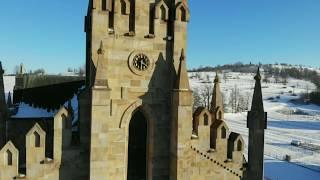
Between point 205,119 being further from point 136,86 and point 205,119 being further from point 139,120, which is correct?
point 136,86

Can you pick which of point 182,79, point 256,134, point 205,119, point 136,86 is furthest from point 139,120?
point 256,134

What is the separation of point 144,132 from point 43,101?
43.8 ft

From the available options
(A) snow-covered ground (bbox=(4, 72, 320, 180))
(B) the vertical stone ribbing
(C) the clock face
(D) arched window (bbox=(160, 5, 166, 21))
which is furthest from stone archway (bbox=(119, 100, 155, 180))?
(A) snow-covered ground (bbox=(4, 72, 320, 180))

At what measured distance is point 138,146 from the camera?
1548cm

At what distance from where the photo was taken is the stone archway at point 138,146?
15.4 meters

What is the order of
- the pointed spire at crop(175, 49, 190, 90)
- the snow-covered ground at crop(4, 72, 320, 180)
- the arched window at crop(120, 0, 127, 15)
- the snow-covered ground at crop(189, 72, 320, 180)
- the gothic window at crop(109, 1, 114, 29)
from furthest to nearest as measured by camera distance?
1. the snow-covered ground at crop(189, 72, 320, 180)
2. the snow-covered ground at crop(4, 72, 320, 180)
3. the pointed spire at crop(175, 49, 190, 90)
4. the arched window at crop(120, 0, 127, 15)
5. the gothic window at crop(109, 1, 114, 29)

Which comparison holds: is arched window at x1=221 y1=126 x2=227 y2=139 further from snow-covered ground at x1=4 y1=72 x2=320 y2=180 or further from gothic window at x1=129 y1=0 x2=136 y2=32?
snow-covered ground at x1=4 y1=72 x2=320 y2=180

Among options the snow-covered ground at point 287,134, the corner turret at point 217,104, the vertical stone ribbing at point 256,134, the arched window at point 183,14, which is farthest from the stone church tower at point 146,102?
the snow-covered ground at point 287,134

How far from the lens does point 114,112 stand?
46.8 ft

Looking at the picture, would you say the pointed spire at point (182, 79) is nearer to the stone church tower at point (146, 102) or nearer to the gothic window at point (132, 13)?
the stone church tower at point (146, 102)

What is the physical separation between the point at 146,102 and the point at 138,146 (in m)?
2.09

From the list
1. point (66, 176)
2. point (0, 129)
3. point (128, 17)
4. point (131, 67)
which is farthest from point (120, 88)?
point (0, 129)

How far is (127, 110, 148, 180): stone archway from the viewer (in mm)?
15359

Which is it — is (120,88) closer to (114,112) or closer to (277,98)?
(114,112)
